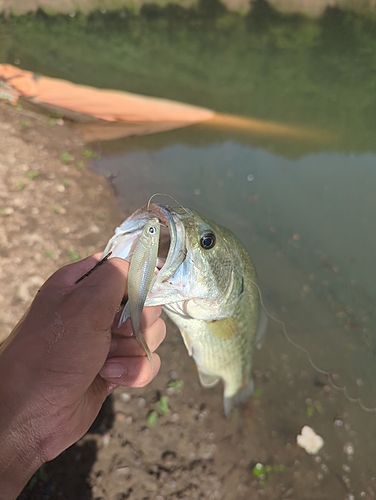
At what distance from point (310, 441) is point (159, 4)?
2319 cm

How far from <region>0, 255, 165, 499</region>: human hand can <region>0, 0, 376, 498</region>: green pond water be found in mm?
2963

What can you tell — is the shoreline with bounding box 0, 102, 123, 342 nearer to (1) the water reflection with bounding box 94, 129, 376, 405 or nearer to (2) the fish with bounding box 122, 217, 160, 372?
(1) the water reflection with bounding box 94, 129, 376, 405

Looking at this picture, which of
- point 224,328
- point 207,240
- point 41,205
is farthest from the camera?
point 41,205

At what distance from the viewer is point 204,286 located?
6.41 ft

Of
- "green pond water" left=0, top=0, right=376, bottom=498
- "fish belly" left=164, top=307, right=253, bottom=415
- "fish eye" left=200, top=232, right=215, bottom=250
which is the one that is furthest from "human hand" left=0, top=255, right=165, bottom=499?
"green pond water" left=0, top=0, right=376, bottom=498

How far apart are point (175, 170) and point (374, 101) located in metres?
8.40

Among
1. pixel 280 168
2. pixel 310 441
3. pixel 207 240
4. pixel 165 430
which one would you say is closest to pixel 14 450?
pixel 207 240

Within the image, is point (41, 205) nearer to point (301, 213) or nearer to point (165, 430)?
point (165, 430)

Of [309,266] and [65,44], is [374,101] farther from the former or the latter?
[65,44]

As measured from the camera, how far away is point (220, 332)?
2.37 metres

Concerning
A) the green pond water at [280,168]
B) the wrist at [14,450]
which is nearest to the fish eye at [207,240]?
the wrist at [14,450]

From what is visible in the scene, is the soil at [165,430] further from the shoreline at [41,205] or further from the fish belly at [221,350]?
the fish belly at [221,350]

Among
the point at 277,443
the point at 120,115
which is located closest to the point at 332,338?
the point at 277,443

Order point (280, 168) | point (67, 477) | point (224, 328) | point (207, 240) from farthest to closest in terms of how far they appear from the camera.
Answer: point (280, 168), point (67, 477), point (224, 328), point (207, 240)
